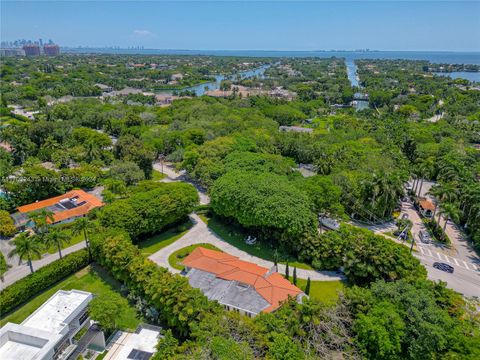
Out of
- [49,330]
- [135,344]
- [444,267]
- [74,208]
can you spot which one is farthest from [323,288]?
[74,208]

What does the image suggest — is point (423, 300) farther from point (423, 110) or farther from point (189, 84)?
point (189, 84)

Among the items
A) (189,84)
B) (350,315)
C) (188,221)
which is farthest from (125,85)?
(350,315)

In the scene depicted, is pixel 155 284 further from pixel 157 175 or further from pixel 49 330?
pixel 157 175

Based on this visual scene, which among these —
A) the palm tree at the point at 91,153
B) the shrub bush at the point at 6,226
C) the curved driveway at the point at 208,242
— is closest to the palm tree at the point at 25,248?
the curved driveway at the point at 208,242

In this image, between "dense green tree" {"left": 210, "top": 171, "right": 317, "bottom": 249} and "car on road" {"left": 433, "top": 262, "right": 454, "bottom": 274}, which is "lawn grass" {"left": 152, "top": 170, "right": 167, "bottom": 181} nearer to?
"dense green tree" {"left": 210, "top": 171, "right": 317, "bottom": 249}

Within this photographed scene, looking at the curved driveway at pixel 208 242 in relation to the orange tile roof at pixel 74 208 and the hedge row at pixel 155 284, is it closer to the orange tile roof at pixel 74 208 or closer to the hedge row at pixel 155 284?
the hedge row at pixel 155 284

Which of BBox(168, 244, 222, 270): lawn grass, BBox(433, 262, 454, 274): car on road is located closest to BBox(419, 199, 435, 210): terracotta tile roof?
BBox(433, 262, 454, 274): car on road
